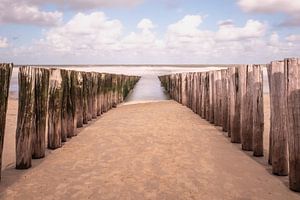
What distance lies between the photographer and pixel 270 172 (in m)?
4.06

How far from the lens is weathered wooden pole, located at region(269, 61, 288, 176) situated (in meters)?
3.72

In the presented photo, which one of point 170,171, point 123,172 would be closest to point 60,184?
point 123,172

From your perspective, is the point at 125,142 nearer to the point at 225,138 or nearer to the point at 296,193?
the point at 225,138

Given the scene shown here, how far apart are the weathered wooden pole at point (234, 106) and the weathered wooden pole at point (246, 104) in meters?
0.29

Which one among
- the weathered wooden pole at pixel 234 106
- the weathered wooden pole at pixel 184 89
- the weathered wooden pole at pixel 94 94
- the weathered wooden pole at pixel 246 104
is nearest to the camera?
the weathered wooden pole at pixel 246 104

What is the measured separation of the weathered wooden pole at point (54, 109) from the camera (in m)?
5.14

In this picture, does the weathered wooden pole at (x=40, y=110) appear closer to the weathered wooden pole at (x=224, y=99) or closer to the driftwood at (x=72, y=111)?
the driftwood at (x=72, y=111)

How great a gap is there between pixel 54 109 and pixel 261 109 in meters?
3.12

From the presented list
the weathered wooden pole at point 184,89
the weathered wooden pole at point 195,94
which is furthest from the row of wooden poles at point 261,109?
the weathered wooden pole at point 184,89

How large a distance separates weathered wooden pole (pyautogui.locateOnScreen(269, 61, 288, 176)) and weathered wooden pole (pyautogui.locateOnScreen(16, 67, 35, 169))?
2994 millimetres

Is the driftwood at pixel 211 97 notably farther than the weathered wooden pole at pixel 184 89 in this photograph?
No

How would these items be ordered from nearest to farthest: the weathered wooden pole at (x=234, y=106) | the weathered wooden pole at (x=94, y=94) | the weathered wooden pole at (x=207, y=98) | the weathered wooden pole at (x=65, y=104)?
the weathered wooden pole at (x=234, y=106)
the weathered wooden pole at (x=65, y=104)
the weathered wooden pole at (x=207, y=98)
the weathered wooden pole at (x=94, y=94)

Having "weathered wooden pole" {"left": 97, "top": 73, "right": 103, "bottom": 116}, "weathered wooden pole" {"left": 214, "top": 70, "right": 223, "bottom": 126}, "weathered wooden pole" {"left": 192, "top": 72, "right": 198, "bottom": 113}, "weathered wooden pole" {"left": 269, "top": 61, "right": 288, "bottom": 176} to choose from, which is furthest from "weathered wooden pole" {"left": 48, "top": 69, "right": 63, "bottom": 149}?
"weathered wooden pole" {"left": 192, "top": 72, "right": 198, "bottom": 113}

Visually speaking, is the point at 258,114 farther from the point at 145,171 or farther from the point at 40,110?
the point at 40,110
